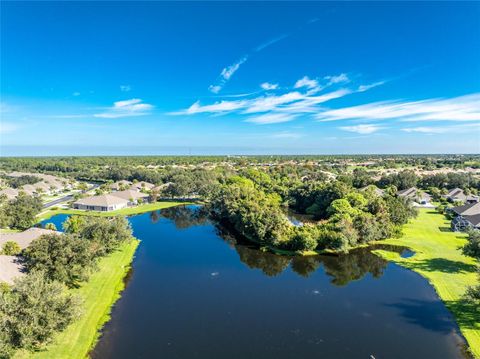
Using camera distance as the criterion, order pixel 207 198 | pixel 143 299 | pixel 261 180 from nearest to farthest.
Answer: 1. pixel 143 299
2. pixel 207 198
3. pixel 261 180

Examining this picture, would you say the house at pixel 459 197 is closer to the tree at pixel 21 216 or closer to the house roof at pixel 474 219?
the house roof at pixel 474 219

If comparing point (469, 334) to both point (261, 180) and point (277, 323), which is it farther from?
point (261, 180)

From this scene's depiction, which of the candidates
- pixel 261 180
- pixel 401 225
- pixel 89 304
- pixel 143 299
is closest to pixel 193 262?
pixel 143 299

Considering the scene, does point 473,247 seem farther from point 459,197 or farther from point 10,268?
point 459,197

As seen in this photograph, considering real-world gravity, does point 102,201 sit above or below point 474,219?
below

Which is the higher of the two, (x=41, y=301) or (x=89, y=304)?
(x=41, y=301)

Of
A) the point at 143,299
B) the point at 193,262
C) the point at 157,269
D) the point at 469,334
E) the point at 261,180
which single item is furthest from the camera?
the point at 261,180

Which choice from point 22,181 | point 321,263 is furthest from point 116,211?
point 22,181

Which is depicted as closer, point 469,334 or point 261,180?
point 469,334
